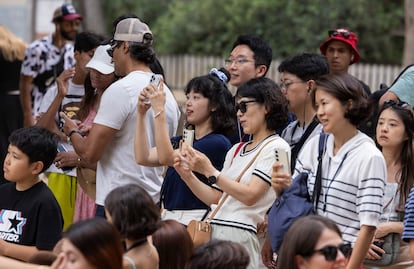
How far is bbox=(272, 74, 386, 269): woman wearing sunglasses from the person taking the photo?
4.83 m

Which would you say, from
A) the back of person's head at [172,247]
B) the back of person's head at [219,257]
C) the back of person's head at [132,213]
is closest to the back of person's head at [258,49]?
the back of person's head at [172,247]

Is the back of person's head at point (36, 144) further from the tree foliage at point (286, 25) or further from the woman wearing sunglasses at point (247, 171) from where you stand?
the tree foliage at point (286, 25)

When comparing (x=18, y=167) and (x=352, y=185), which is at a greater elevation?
(x=352, y=185)

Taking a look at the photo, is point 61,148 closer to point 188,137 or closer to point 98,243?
point 188,137

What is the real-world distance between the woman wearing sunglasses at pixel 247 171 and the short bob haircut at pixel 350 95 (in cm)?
43

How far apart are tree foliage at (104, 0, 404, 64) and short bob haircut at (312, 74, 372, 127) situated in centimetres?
1703

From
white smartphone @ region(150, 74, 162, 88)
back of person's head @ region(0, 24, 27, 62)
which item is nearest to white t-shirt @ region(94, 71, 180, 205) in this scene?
white smartphone @ region(150, 74, 162, 88)

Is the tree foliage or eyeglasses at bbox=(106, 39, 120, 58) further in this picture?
the tree foliage

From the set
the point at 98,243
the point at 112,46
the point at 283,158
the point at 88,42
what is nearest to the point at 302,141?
the point at 283,158

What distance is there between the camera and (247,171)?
5.44 meters

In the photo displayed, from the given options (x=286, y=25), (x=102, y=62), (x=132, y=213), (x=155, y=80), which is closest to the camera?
(x=132, y=213)

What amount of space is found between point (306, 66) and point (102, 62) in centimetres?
150

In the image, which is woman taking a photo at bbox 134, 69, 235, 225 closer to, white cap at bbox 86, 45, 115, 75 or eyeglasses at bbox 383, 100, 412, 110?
white cap at bbox 86, 45, 115, 75

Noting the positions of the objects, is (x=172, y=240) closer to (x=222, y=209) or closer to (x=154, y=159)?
(x=222, y=209)
